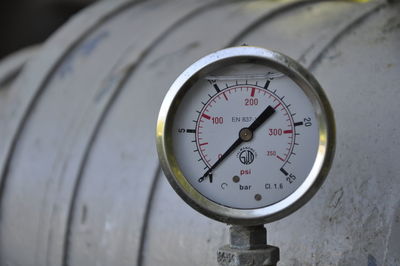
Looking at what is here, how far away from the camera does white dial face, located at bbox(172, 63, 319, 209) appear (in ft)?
4.59

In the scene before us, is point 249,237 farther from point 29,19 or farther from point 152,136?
point 29,19

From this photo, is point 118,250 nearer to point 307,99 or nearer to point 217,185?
point 217,185

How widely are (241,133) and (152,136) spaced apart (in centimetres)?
65

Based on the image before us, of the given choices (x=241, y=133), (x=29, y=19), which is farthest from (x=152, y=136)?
(x=29, y=19)

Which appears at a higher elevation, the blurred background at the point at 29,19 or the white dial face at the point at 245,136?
the blurred background at the point at 29,19

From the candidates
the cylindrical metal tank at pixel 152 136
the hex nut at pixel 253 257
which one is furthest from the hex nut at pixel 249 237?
the cylindrical metal tank at pixel 152 136

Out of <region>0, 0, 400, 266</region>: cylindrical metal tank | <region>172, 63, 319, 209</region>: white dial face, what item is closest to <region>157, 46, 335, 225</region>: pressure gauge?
<region>172, 63, 319, 209</region>: white dial face

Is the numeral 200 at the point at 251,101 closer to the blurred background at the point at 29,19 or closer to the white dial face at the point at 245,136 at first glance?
the white dial face at the point at 245,136

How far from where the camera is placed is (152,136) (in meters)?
2.04

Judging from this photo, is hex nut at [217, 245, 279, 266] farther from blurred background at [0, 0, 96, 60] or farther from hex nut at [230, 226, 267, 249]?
blurred background at [0, 0, 96, 60]

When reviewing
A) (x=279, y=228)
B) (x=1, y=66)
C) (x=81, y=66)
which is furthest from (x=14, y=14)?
(x=279, y=228)

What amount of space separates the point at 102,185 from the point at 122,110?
9.0 inches

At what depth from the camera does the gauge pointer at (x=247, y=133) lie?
55.7 inches

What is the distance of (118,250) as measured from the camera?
200 cm
